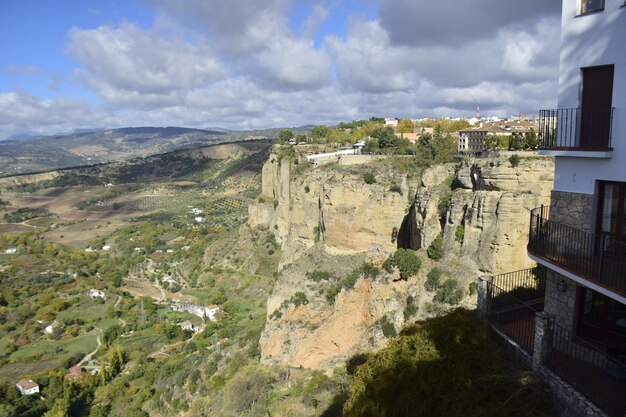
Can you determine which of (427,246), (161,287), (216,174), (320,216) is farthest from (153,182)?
(427,246)

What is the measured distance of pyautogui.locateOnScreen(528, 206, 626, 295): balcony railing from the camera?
19.6ft

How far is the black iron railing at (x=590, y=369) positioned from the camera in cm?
587

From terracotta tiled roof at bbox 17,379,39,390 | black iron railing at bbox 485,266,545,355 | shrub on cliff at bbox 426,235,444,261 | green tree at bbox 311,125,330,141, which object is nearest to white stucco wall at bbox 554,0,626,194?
black iron railing at bbox 485,266,545,355

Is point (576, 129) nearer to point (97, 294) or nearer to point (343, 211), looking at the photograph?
point (343, 211)

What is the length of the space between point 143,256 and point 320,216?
182 feet

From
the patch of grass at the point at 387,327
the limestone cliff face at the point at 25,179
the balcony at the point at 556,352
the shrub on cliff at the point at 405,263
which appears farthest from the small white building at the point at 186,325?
the limestone cliff face at the point at 25,179

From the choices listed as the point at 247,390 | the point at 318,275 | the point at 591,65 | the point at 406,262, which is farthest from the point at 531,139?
the point at 247,390

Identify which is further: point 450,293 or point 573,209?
point 450,293

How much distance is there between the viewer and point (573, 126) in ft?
22.4

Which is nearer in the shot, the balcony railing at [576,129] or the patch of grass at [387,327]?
the balcony railing at [576,129]

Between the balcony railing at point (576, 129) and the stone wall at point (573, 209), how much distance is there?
75 cm

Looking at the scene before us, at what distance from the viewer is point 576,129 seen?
678 cm

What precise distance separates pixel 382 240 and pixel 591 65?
64.4ft

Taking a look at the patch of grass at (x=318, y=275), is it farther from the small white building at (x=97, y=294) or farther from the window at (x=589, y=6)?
the small white building at (x=97, y=294)
